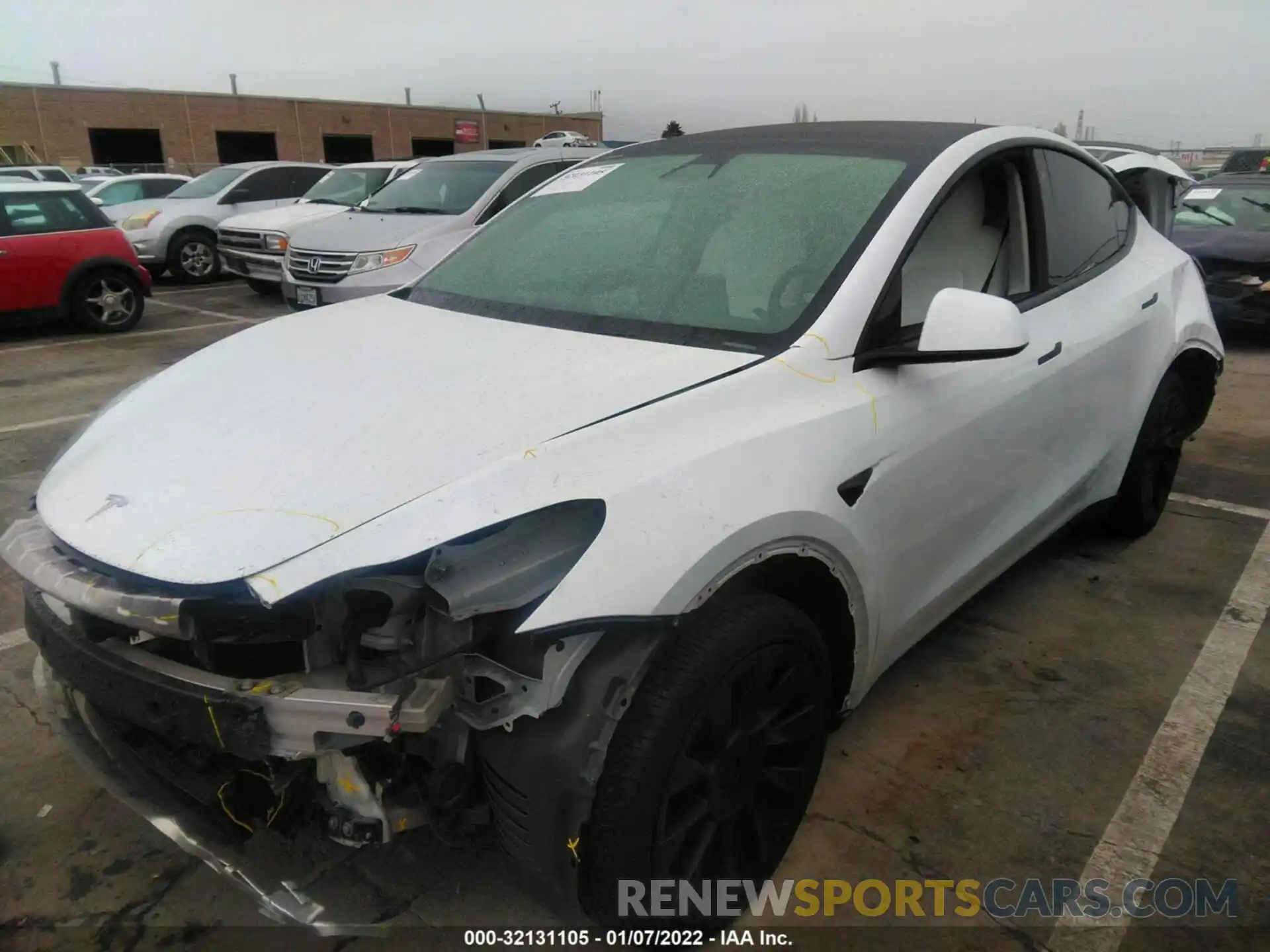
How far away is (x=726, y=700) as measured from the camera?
184 cm

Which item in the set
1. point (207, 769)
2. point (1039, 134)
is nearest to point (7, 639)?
point (207, 769)

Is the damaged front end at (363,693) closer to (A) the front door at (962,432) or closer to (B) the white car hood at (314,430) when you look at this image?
(B) the white car hood at (314,430)

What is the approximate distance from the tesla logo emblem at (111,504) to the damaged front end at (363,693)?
0.26 feet

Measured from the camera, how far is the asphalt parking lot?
214 cm

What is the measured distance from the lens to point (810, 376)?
6.95ft

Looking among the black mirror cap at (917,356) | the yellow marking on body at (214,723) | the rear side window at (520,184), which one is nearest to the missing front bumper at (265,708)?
the yellow marking on body at (214,723)

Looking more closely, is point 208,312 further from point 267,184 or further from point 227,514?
point 227,514

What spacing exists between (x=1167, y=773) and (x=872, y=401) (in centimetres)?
147

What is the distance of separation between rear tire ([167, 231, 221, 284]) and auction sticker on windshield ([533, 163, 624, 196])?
439 inches

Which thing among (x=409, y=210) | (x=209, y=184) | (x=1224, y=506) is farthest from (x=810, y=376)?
(x=209, y=184)

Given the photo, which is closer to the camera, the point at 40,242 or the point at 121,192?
the point at 40,242

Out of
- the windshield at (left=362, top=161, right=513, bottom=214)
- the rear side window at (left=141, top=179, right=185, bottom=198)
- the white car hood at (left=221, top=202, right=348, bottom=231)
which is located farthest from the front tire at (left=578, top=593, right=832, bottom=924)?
the rear side window at (left=141, top=179, right=185, bottom=198)

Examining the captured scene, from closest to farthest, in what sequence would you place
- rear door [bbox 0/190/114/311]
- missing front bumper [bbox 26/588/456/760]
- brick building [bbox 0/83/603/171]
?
missing front bumper [bbox 26/588/456/760], rear door [bbox 0/190/114/311], brick building [bbox 0/83/603/171]

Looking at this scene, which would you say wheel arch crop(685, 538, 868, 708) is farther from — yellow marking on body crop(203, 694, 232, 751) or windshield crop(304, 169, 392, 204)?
windshield crop(304, 169, 392, 204)
